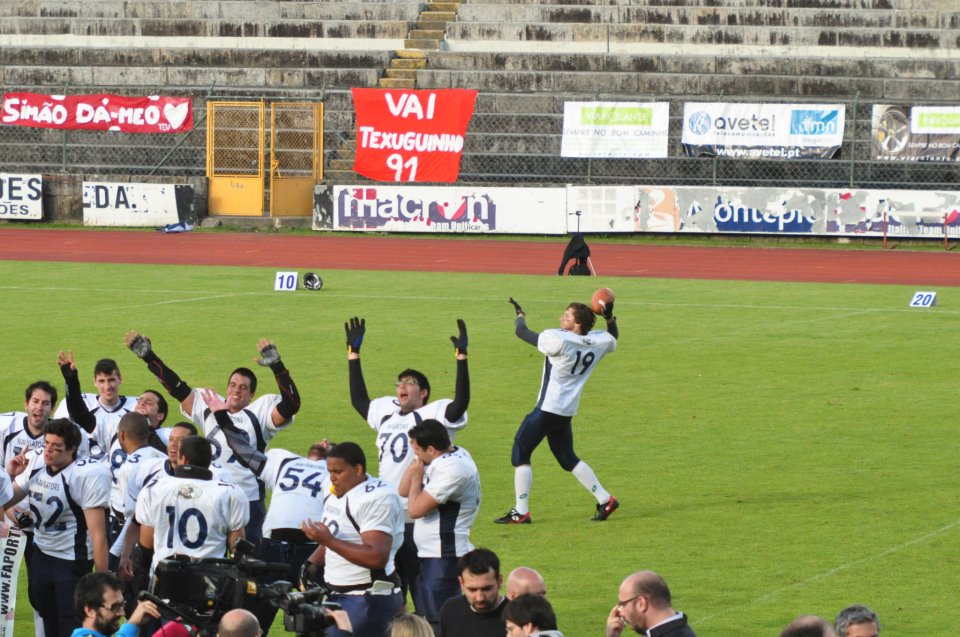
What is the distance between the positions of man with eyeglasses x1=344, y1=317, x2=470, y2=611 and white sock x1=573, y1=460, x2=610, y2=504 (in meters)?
2.72

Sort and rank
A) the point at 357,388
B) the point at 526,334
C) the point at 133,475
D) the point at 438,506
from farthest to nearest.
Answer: the point at 526,334 < the point at 357,388 < the point at 133,475 < the point at 438,506

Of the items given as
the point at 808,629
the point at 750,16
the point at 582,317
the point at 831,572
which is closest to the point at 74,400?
the point at 582,317

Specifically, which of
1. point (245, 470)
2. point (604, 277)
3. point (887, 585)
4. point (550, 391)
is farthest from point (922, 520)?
point (604, 277)

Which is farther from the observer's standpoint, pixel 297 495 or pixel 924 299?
pixel 924 299

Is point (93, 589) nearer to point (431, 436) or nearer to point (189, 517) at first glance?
point (189, 517)

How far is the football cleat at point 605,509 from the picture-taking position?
1409 centimetres

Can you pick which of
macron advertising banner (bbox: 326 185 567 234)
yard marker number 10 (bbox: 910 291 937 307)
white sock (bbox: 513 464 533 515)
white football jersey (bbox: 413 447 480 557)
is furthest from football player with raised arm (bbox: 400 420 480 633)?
macron advertising banner (bbox: 326 185 567 234)

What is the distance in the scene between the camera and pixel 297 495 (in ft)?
33.1

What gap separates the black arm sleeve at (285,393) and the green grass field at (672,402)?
7.47 ft

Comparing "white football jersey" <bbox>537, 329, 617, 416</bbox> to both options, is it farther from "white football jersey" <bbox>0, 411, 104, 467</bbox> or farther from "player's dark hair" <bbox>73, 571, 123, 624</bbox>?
"player's dark hair" <bbox>73, 571, 123, 624</bbox>

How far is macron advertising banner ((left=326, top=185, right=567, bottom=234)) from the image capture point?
132 feet

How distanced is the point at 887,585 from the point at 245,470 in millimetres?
5064

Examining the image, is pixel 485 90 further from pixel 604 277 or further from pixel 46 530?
pixel 46 530

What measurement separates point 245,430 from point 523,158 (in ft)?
105
